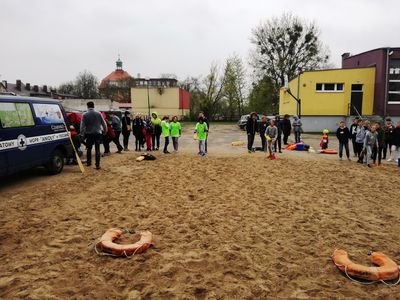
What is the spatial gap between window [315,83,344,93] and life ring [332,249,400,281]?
28.9 metres

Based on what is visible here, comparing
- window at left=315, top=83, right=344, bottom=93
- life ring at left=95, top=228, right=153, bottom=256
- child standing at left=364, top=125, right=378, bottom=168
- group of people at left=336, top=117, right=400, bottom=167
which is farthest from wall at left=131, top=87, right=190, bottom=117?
life ring at left=95, top=228, right=153, bottom=256

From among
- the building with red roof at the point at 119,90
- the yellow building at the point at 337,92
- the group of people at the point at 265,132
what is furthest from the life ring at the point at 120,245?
the building with red roof at the point at 119,90

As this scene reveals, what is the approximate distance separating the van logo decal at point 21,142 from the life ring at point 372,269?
6.96m

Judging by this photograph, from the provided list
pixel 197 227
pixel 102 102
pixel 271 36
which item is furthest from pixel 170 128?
pixel 102 102

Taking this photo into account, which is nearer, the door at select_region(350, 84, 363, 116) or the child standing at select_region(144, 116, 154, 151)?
the child standing at select_region(144, 116, 154, 151)

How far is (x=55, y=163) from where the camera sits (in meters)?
9.48

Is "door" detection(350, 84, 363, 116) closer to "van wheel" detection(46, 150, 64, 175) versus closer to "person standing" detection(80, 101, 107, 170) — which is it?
"person standing" detection(80, 101, 107, 170)

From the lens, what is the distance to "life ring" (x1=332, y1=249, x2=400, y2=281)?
392 centimetres

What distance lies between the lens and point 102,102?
53188 mm

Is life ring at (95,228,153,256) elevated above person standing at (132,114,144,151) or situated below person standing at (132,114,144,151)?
below

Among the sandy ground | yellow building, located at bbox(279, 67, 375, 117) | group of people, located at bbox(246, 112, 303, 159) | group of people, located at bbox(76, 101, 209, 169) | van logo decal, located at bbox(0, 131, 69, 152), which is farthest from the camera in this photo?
yellow building, located at bbox(279, 67, 375, 117)

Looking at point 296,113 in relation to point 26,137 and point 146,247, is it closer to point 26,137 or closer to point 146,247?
point 26,137

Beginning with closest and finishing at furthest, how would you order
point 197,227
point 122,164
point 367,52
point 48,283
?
point 48,283, point 197,227, point 122,164, point 367,52

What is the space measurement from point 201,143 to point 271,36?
33.4 meters
